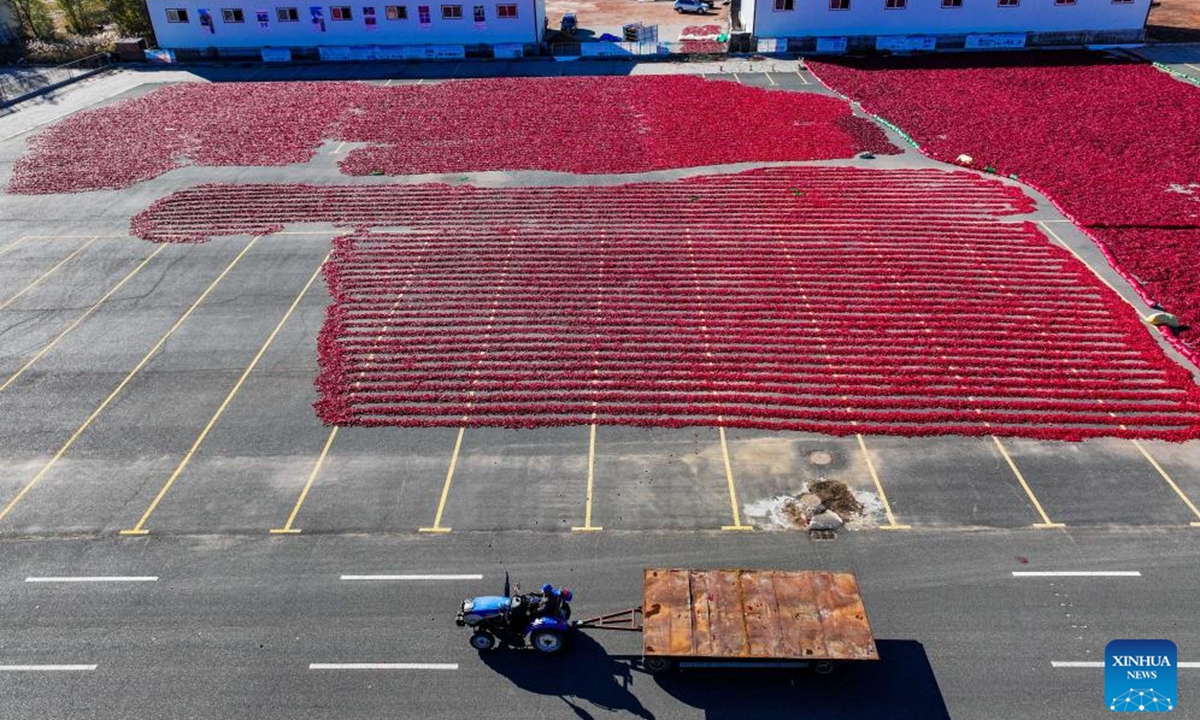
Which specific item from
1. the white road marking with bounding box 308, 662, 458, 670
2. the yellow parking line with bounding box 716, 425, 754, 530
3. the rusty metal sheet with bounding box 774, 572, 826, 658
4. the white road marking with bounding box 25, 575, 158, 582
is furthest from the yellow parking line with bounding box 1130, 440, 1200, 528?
the white road marking with bounding box 25, 575, 158, 582

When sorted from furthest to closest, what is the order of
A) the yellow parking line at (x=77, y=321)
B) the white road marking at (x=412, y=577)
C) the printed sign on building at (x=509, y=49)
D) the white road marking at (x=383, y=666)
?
the printed sign on building at (x=509, y=49) < the yellow parking line at (x=77, y=321) < the white road marking at (x=412, y=577) < the white road marking at (x=383, y=666)

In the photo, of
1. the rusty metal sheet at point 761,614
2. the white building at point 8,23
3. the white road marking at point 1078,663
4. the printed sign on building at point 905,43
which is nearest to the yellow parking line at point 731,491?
the rusty metal sheet at point 761,614

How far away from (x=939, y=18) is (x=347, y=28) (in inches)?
1865

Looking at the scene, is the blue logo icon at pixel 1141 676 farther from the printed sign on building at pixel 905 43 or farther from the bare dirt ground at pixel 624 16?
the bare dirt ground at pixel 624 16

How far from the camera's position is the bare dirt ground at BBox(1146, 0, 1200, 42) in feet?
196

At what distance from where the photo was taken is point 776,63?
5784 cm

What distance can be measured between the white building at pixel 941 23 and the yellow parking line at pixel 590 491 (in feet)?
159

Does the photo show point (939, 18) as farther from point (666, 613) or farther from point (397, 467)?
point (666, 613)

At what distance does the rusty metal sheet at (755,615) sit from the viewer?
46.4 ft

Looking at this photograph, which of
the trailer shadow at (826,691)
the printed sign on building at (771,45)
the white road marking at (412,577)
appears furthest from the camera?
the printed sign on building at (771,45)

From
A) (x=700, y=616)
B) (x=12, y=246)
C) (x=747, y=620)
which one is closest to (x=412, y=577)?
(x=700, y=616)

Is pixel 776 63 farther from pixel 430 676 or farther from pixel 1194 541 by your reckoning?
pixel 430 676

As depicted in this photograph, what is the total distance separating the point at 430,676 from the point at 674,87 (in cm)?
4616

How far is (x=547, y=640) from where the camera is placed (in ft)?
49.9
